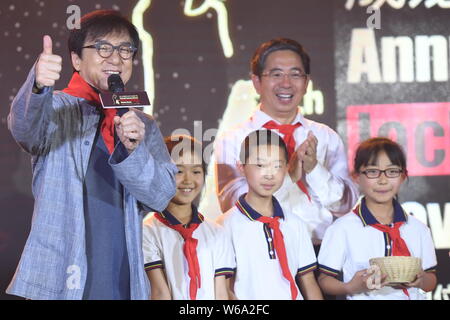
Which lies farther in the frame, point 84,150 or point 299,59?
point 299,59

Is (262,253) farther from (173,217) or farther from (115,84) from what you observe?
(115,84)

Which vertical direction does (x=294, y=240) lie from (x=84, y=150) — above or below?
below

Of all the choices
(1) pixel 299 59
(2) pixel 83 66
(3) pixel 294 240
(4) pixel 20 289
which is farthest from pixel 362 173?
(4) pixel 20 289

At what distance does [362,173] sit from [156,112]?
3.64ft

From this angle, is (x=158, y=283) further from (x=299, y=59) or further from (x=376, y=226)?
(x=299, y=59)

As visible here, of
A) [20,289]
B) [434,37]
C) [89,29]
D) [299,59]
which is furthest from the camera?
[434,37]

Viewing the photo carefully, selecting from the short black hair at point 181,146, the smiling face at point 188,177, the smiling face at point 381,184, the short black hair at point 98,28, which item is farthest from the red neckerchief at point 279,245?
the short black hair at point 98,28

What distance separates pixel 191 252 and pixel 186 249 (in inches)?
1.1

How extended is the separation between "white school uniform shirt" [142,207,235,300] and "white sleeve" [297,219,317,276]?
322 mm

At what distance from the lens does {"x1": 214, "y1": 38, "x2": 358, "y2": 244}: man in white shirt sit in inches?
131

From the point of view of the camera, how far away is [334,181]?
3.28 m

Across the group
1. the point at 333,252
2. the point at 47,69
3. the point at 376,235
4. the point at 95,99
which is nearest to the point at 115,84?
the point at 95,99

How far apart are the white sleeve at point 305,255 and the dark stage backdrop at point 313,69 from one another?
1.98 feet

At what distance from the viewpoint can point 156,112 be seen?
352 centimetres
